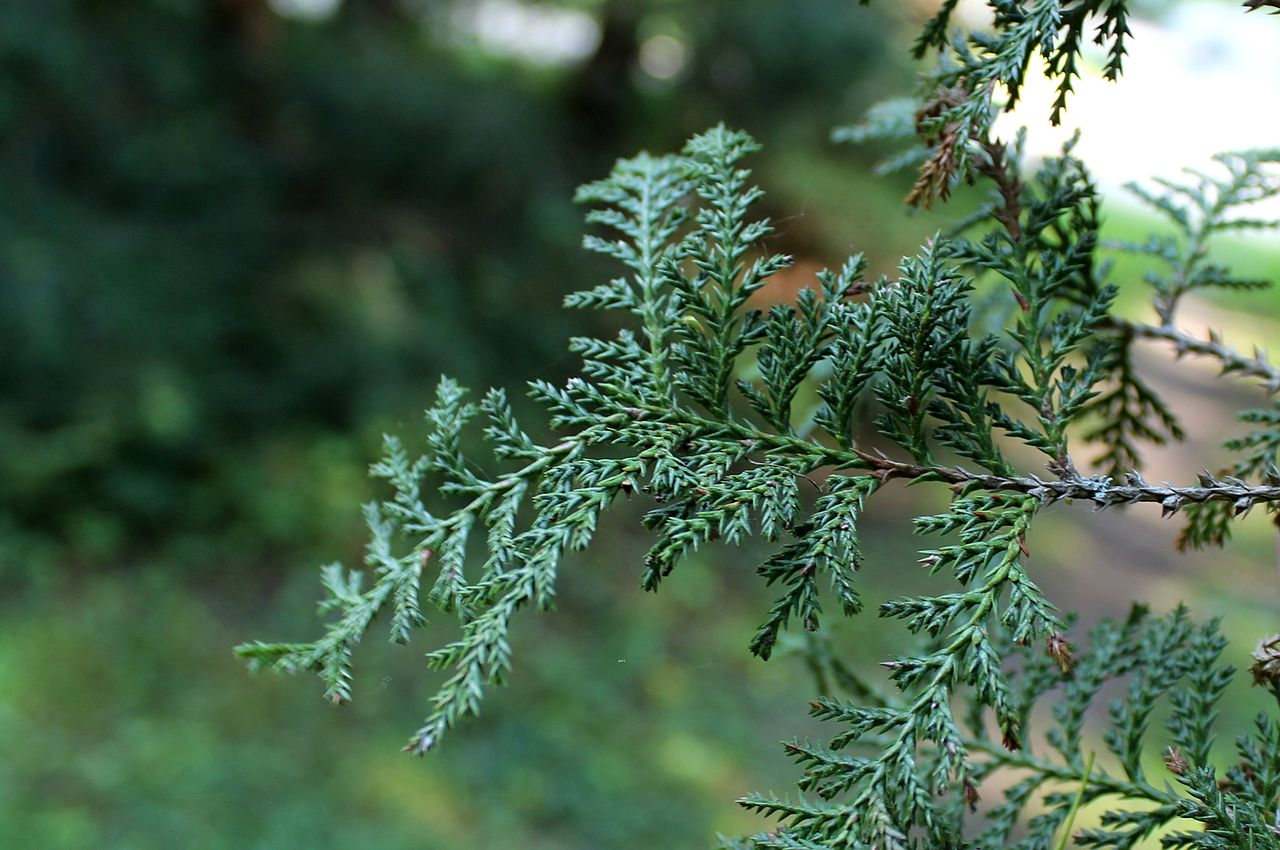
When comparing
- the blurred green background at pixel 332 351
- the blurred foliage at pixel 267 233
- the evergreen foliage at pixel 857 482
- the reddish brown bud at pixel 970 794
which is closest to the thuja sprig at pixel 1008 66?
the evergreen foliage at pixel 857 482

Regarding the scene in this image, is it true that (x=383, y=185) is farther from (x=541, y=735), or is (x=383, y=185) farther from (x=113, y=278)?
(x=541, y=735)

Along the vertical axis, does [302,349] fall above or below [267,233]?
below

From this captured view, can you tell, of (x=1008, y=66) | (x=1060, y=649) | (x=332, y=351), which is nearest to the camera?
(x=1060, y=649)

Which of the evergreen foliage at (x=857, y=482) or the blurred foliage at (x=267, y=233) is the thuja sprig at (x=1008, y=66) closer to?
the evergreen foliage at (x=857, y=482)

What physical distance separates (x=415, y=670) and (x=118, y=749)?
53.8 inches

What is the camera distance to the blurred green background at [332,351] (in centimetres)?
456

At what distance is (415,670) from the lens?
203 inches

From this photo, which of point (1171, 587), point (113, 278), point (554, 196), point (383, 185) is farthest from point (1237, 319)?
point (113, 278)

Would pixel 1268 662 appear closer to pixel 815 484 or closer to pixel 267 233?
pixel 815 484

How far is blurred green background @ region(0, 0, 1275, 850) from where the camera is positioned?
15.0ft

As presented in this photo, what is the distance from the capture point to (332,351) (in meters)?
5.75

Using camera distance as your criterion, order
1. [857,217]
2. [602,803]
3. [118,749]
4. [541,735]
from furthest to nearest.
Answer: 1. [857,217]
2. [541,735]
3. [602,803]
4. [118,749]

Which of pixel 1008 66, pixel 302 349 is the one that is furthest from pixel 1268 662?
pixel 302 349

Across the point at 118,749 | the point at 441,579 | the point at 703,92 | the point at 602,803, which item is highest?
the point at 703,92
